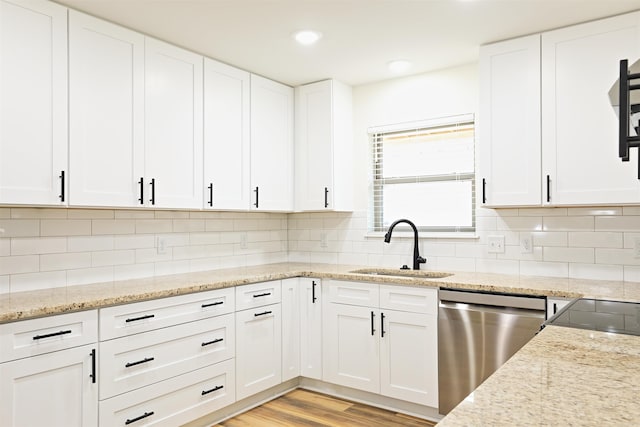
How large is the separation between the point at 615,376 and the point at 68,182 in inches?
98.9

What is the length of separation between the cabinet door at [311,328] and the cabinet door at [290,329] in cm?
3

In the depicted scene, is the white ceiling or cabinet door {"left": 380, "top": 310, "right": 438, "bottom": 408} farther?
cabinet door {"left": 380, "top": 310, "right": 438, "bottom": 408}

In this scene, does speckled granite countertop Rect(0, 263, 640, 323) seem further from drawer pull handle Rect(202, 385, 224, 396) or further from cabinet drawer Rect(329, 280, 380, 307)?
drawer pull handle Rect(202, 385, 224, 396)

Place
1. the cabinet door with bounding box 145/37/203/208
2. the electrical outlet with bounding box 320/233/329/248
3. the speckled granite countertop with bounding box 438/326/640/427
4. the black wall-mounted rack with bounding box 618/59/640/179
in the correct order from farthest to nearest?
the electrical outlet with bounding box 320/233/329/248 < the cabinet door with bounding box 145/37/203/208 < the black wall-mounted rack with bounding box 618/59/640/179 < the speckled granite countertop with bounding box 438/326/640/427

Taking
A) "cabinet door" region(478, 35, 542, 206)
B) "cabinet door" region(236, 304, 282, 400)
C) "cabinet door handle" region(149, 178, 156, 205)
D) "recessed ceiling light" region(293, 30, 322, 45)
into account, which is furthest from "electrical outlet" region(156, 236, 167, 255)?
"cabinet door" region(478, 35, 542, 206)

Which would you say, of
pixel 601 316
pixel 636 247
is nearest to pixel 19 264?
pixel 601 316

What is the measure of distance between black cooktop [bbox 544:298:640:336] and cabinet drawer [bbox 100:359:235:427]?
78.7 inches

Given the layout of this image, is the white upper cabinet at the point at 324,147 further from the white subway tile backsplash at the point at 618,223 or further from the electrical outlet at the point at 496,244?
the white subway tile backsplash at the point at 618,223

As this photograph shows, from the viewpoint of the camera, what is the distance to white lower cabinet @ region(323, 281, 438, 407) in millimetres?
3039

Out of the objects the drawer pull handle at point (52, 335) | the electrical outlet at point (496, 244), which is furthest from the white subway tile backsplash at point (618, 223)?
the drawer pull handle at point (52, 335)

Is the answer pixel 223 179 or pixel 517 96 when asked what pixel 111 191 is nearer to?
pixel 223 179

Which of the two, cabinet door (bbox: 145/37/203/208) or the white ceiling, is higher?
the white ceiling

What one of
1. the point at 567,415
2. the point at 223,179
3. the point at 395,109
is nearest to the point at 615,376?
the point at 567,415

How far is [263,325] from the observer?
10.8 ft
